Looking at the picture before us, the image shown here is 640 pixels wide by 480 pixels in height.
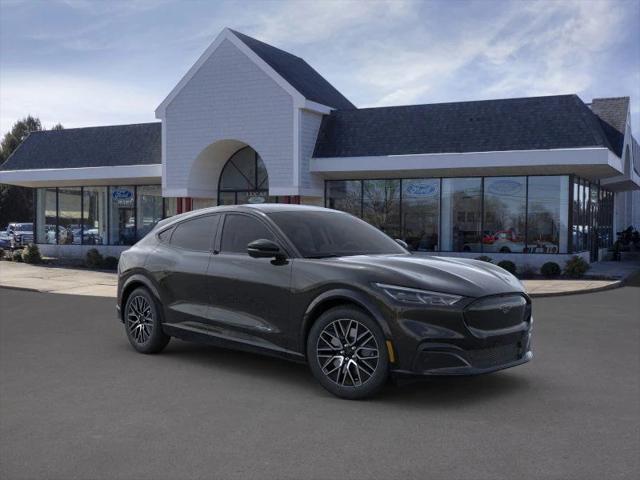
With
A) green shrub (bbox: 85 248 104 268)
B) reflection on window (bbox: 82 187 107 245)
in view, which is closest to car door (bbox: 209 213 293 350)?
green shrub (bbox: 85 248 104 268)

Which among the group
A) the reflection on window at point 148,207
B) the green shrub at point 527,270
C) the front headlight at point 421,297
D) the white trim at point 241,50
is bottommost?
the green shrub at point 527,270

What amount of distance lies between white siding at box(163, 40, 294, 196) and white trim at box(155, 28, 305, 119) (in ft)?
0.42

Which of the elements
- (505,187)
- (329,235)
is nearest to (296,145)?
(505,187)

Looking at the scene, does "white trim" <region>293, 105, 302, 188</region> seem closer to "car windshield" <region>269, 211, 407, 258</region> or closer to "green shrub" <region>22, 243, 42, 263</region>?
"green shrub" <region>22, 243, 42, 263</region>

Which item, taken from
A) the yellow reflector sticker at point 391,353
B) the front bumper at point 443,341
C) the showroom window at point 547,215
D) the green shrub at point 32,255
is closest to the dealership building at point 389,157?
the showroom window at point 547,215

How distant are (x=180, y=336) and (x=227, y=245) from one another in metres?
1.22

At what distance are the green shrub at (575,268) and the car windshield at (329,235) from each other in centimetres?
1419

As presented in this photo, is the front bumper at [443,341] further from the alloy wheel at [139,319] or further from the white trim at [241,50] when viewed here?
the white trim at [241,50]

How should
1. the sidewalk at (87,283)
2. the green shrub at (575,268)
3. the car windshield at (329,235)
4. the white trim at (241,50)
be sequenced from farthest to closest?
the white trim at (241,50)
the green shrub at (575,268)
the sidewalk at (87,283)
the car windshield at (329,235)

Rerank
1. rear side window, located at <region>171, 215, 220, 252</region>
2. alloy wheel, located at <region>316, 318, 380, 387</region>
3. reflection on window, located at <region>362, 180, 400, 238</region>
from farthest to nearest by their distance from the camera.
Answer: reflection on window, located at <region>362, 180, 400, 238</region>
rear side window, located at <region>171, 215, 220, 252</region>
alloy wheel, located at <region>316, 318, 380, 387</region>

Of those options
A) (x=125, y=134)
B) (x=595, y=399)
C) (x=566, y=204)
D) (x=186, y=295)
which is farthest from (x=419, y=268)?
(x=125, y=134)

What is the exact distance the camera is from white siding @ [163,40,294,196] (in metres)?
23.0

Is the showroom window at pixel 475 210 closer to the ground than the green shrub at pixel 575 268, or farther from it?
farther from it

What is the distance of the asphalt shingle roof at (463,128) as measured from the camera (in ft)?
67.6
